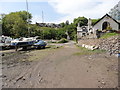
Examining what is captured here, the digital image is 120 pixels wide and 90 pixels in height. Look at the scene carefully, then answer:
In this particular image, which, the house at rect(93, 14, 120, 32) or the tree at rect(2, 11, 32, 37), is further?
the tree at rect(2, 11, 32, 37)

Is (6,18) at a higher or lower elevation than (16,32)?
higher

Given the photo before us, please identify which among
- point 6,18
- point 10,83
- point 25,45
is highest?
point 6,18

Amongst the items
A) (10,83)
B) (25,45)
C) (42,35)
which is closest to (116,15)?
(42,35)

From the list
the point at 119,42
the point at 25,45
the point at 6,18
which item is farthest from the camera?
the point at 6,18

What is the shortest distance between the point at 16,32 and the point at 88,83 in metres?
35.0

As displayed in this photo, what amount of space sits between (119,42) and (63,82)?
32.8ft

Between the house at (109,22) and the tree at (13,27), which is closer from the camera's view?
the house at (109,22)

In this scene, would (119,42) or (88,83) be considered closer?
(88,83)

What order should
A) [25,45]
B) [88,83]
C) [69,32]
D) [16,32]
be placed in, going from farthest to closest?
1. [69,32]
2. [16,32]
3. [25,45]
4. [88,83]

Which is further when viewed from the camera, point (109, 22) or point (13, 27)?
point (13, 27)

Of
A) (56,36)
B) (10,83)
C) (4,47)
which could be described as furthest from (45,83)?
(56,36)

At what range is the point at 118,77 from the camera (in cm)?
549

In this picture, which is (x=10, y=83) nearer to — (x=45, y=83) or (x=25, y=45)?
(x=45, y=83)

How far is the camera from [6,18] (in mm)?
39344
